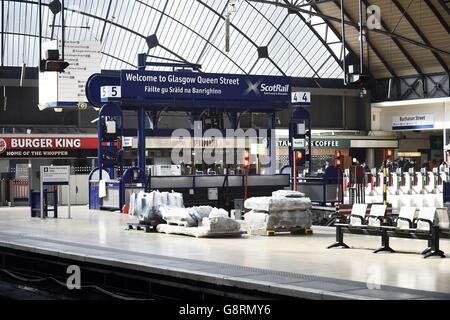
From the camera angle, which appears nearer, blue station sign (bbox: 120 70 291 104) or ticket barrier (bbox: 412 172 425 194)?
blue station sign (bbox: 120 70 291 104)

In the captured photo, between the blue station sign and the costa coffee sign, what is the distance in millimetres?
10452

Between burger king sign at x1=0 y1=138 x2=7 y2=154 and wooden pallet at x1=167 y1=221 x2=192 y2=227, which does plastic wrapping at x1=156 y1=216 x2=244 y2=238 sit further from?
burger king sign at x1=0 y1=138 x2=7 y2=154

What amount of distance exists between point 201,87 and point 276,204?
12506mm

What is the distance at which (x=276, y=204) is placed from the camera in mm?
19328

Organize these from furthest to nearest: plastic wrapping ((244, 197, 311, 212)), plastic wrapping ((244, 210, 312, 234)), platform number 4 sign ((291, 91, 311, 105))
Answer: platform number 4 sign ((291, 91, 311, 105)) → plastic wrapping ((244, 210, 312, 234)) → plastic wrapping ((244, 197, 311, 212))

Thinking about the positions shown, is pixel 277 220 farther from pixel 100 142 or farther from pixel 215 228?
pixel 100 142

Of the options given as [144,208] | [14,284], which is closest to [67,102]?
[144,208]

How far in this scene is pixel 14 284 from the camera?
18.2 m

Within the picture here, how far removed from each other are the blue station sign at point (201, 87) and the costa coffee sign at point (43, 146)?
10.5 metres

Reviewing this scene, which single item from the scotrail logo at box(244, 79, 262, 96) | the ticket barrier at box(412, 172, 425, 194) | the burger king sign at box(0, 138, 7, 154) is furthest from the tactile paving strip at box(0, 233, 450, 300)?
the ticket barrier at box(412, 172, 425, 194)

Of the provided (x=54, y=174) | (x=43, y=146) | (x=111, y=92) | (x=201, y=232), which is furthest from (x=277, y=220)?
(x=43, y=146)

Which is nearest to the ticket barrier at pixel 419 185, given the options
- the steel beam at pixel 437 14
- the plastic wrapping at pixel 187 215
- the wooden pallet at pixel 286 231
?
the steel beam at pixel 437 14

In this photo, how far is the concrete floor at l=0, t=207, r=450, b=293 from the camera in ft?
41.3
